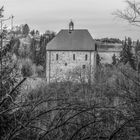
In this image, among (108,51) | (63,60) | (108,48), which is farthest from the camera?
(108,48)

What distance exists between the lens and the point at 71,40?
6009cm

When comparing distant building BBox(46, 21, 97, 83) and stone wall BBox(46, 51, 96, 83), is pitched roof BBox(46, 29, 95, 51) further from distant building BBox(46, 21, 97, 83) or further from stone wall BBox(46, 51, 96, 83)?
stone wall BBox(46, 51, 96, 83)

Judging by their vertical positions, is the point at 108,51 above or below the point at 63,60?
above

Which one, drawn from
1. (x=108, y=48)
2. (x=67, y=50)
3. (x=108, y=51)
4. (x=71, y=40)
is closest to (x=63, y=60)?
(x=67, y=50)

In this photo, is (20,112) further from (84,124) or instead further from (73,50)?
(73,50)

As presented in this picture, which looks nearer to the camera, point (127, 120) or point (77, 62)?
point (127, 120)

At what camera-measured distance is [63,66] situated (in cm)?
6009

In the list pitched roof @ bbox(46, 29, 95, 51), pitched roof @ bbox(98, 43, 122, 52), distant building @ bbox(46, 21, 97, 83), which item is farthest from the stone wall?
pitched roof @ bbox(98, 43, 122, 52)

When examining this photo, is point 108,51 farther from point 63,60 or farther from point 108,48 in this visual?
point 63,60

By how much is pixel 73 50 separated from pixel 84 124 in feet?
187

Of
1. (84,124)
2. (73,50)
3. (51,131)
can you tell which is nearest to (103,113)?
(84,124)

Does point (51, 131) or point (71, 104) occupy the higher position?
point (71, 104)

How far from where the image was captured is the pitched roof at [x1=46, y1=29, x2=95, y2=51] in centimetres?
5941

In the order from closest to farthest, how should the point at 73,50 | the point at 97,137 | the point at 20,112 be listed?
the point at 97,137, the point at 20,112, the point at 73,50
